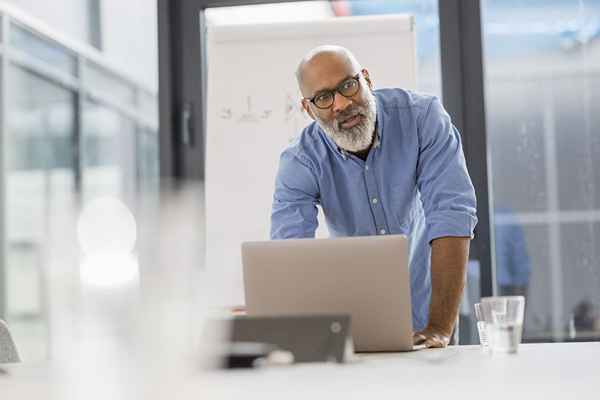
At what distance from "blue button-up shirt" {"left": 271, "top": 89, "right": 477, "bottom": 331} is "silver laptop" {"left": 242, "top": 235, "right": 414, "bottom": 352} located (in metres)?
0.78

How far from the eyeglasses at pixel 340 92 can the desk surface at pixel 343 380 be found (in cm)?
103

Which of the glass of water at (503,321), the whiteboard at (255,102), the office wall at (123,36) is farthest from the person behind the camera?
the office wall at (123,36)

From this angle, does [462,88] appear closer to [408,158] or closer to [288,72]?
[288,72]

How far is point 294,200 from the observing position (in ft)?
8.84

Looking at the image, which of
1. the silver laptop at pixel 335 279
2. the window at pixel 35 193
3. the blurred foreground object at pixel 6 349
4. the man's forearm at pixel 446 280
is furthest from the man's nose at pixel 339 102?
the window at pixel 35 193

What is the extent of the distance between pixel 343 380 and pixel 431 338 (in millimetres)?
794

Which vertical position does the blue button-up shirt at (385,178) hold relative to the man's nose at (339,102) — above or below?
below

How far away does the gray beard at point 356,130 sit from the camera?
8.61 ft

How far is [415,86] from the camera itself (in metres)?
3.52

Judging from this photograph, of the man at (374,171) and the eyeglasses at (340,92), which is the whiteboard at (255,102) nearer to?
A: the man at (374,171)

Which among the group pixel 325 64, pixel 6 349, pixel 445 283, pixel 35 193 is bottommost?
pixel 6 349

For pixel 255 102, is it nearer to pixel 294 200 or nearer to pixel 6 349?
pixel 294 200

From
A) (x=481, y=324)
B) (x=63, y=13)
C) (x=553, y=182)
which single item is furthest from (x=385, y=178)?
(x=63, y=13)

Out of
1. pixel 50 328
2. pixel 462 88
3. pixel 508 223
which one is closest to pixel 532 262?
pixel 508 223
